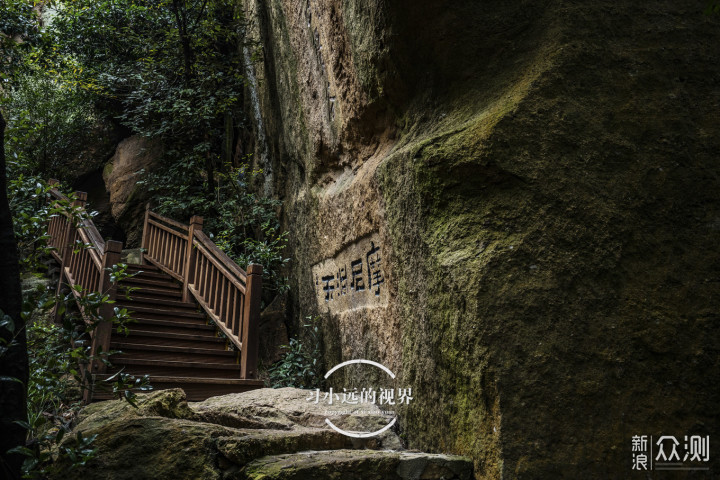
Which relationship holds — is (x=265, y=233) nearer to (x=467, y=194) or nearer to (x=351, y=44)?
(x=351, y=44)

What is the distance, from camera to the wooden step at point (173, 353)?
5.40 meters

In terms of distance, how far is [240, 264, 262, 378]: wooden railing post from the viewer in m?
5.47

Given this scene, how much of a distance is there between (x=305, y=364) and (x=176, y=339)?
1.69 meters

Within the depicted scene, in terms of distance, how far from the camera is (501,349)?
2363 mm

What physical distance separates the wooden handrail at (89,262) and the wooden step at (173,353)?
0.30m

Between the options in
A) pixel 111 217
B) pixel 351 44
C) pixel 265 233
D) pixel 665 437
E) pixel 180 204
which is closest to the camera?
pixel 665 437

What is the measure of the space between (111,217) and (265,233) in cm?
472

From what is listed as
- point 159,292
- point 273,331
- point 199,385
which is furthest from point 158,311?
point 199,385

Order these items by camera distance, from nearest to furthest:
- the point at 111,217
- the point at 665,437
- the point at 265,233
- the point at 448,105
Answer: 1. the point at 665,437
2. the point at 448,105
3. the point at 265,233
4. the point at 111,217

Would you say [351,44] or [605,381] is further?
[351,44]

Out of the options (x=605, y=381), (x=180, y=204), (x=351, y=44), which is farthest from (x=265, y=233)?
(x=605, y=381)

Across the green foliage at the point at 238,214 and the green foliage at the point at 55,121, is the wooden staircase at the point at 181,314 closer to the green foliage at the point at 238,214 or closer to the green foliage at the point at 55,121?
the green foliage at the point at 238,214

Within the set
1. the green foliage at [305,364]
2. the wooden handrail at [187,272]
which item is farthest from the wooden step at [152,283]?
the green foliage at [305,364]

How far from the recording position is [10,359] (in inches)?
81.0
